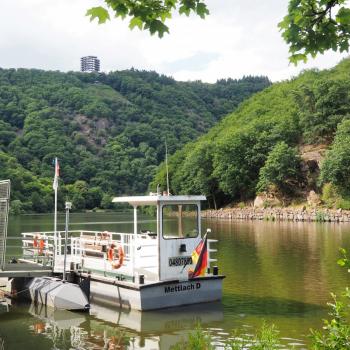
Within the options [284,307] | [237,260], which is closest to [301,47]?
[284,307]

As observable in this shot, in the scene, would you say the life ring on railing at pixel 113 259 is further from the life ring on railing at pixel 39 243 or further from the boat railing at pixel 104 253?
the life ring on railing at pixel 39 243

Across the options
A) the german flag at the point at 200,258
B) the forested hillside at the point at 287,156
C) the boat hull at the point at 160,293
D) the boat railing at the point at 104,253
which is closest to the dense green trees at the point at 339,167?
the forested hillside at the point at 287,156

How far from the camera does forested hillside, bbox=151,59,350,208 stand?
78875 millimetres

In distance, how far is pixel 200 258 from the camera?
60.8ft

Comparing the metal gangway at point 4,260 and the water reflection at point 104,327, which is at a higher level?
the metal gangway at point 4,260

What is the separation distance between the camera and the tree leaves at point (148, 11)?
638 cm

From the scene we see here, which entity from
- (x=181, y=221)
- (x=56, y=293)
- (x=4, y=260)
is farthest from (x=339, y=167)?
(x=4, y=260)

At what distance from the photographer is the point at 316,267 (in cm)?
2684

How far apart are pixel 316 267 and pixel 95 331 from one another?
46.3 feet

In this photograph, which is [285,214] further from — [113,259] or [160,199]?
[160,199]

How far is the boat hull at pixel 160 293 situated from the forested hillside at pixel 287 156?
57297mm

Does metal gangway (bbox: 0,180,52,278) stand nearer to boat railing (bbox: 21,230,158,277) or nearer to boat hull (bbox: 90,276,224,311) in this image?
boat railing (bbox: 21,230,158,277)

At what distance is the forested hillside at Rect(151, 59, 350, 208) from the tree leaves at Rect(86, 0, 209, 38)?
227ft

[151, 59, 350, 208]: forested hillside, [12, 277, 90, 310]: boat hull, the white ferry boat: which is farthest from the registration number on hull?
[151, 59, 350, 208]: forested hillside
